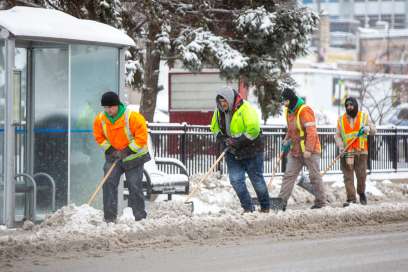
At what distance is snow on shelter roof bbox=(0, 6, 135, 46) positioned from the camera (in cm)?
1132

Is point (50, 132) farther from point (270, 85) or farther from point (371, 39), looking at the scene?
point (371, 39)

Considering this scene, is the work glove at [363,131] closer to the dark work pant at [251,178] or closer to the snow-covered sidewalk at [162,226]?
the snow-covered sidewalk at [162,226]

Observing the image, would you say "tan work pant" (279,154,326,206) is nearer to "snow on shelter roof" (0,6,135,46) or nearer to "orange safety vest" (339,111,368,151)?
"orange safety vest" (339,111,368,151)

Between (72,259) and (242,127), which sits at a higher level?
(242,127)

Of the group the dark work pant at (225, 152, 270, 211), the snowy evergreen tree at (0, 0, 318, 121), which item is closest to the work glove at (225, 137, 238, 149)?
the dark work pant at (225, 152, 270, 211)

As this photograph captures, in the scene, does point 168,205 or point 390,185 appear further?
point 390,185

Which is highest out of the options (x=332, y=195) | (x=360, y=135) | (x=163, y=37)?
(x=163, y=37)

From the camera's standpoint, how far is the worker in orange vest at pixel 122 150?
1171 cm

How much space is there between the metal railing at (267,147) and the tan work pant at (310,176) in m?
4.86

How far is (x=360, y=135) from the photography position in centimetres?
1493

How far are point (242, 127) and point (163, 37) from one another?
11763 millimetres

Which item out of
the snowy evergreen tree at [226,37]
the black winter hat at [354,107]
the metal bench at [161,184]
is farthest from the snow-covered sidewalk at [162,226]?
the snowy evergreen tree at [226,37]

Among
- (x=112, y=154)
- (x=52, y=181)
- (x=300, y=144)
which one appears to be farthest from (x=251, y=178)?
(x=52, y=181)

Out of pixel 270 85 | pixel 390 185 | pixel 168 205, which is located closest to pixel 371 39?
pixel 270 85
